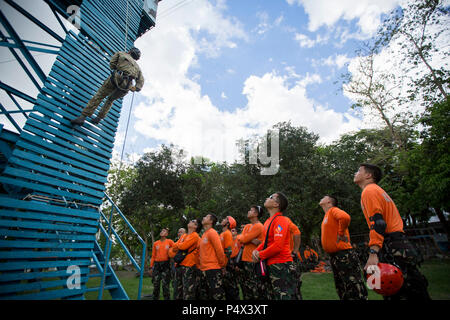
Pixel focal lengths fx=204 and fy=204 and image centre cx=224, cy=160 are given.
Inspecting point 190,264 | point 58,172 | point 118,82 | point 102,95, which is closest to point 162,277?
point 190,264

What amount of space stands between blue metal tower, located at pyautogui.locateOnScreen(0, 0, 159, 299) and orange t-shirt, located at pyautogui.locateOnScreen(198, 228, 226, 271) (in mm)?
1440

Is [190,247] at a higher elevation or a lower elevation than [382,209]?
lower

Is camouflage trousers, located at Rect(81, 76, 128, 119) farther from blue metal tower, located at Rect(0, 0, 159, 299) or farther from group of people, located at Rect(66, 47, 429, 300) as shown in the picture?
blue metal tower, located at Rect(0, 0, 159, 299)

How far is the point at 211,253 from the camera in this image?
4172 millimetres

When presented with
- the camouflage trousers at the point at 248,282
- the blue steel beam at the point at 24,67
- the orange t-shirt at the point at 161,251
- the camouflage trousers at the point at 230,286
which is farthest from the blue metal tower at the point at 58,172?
the camouflage trousers at the point at 248,282

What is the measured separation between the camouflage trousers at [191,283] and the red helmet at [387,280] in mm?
3516

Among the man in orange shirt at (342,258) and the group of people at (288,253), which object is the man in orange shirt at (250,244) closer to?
the group of people at (288,253)

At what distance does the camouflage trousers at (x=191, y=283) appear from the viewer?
432 centimetres

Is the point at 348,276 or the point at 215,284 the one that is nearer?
the point at 348,276

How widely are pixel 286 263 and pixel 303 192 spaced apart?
34.9 feet

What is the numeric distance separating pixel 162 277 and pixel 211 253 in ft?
9.57

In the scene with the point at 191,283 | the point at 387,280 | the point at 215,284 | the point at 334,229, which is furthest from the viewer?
the point at 191,283

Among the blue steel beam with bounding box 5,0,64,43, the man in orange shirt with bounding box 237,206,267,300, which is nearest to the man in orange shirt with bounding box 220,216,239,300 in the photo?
the man in orange shirt with bounding box 237,206,267,300

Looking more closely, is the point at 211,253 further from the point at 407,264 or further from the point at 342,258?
the point at 407,264
